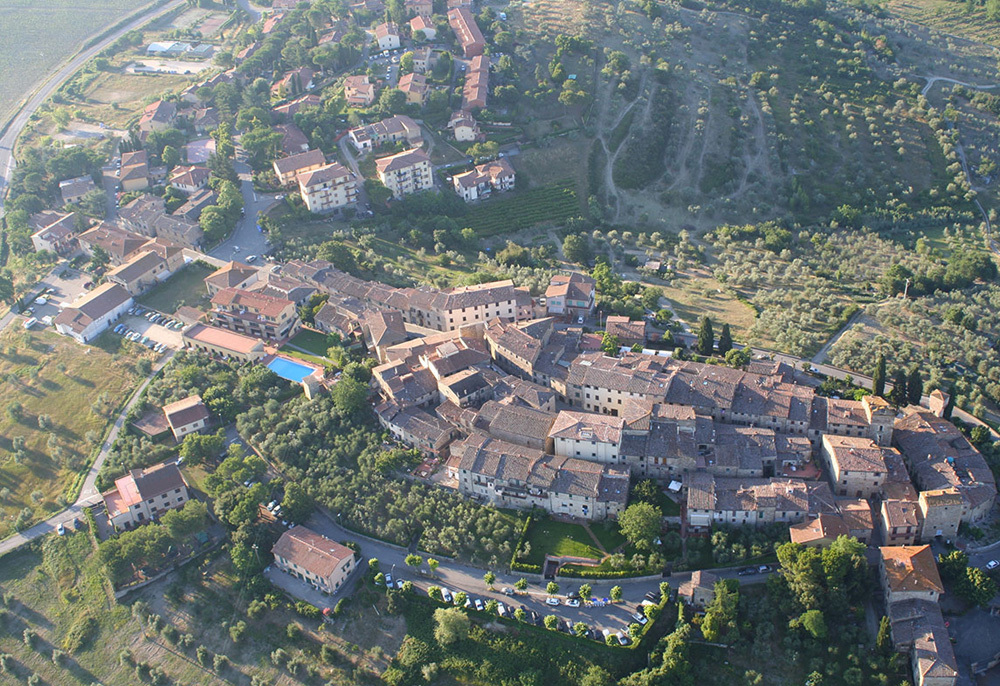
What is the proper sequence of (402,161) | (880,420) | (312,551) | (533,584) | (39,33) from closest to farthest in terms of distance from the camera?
(533,584) → (312,551) → (880,420) → (402,161) → (39,33)

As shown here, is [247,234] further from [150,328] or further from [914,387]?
[914,387]

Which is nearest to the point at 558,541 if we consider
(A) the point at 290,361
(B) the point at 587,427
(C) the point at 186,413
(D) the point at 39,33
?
(B) the point at 587,427

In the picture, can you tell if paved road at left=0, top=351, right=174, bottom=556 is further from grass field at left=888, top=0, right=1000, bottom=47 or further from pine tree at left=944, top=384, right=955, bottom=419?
grass field at left=888, top=0, right=1000, bottom=47

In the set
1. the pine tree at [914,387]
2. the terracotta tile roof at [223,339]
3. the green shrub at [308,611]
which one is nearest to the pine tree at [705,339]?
the pine tree at [914,387]

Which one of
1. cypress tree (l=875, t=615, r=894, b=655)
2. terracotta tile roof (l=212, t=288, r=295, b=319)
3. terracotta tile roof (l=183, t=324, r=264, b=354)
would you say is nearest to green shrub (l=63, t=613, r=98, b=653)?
terracotta tile roof (l=183, t=324, r=264, b=354)

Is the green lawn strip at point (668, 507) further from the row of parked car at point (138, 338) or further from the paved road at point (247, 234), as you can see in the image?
the paved road at point (247, 234)

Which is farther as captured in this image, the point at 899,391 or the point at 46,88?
the point at 46,88

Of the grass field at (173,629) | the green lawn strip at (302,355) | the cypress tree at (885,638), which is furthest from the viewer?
the green lawn strip at (302,355)
